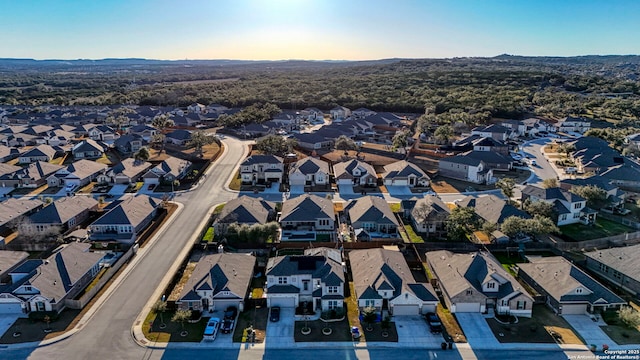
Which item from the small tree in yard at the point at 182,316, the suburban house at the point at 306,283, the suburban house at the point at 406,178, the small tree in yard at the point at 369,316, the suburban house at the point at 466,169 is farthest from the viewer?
the suburban house at the point at 466,169

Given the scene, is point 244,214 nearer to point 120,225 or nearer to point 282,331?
point 120,225

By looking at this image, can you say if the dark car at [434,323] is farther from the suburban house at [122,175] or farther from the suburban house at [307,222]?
the suburban house at [122,175]

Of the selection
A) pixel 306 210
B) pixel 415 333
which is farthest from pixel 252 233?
pixel 415 333

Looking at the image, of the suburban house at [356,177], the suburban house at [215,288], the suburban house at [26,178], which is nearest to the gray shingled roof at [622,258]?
the suburban house at [356,177]

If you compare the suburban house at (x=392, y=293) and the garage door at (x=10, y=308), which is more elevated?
the suburban house at (x=392, y=293)

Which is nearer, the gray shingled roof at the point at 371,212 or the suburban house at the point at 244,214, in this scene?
the suburban house at the point at 244,214

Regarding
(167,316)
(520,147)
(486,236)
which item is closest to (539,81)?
(520,147)
